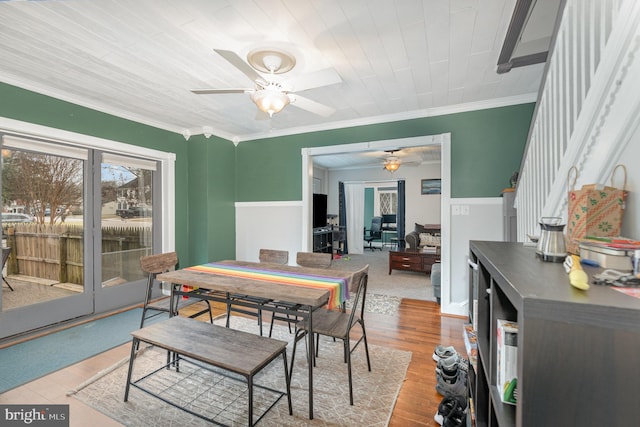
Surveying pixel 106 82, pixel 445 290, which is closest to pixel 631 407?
pixel 445 290

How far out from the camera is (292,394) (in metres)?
1.96

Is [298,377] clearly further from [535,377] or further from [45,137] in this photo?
[45,137]

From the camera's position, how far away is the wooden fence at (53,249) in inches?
111

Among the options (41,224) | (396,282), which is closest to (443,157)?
(396,282)

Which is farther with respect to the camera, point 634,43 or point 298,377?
point 298,377

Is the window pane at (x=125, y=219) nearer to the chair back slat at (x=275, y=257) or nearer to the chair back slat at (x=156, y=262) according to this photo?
the chair back slat at (x=156, y=262)

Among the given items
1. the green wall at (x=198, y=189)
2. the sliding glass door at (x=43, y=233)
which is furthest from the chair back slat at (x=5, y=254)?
the green wall at (x=198, y=189)

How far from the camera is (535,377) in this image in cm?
56

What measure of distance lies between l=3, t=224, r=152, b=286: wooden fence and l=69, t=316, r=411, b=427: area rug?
5.27ft

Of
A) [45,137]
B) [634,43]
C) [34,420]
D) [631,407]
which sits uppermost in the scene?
[45,137]

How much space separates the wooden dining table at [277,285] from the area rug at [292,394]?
0.20m

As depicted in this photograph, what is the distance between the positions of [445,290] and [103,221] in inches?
168

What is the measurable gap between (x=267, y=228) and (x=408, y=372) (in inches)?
118

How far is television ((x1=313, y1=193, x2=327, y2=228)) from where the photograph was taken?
7.10 meters
